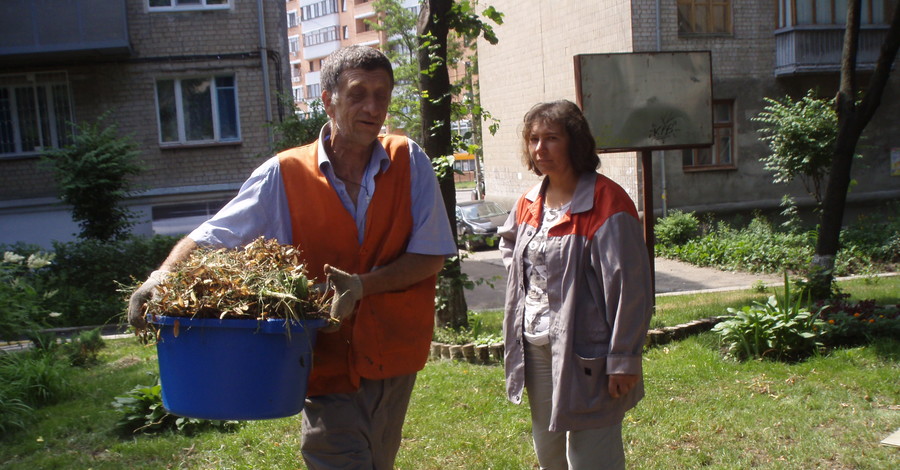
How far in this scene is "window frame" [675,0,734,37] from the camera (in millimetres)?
20375

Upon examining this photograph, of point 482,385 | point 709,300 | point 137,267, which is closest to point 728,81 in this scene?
point 709,300

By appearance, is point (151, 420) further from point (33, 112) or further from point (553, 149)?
point (33, 112)

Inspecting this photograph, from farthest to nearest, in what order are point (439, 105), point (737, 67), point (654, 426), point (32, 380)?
point (737, 67)
point (439, 105)
point (32, 380)
point (654, 426)

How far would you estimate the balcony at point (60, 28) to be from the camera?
16.8m

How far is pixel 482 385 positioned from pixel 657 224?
1415 centimetres

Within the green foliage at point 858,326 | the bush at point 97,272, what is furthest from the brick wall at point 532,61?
the green foliage at point 858,326

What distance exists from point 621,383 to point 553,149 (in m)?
1.06

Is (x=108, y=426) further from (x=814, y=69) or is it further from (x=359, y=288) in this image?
(x=814, y=69)

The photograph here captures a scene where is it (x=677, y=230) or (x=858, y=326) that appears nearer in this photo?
(x=858, y=326)

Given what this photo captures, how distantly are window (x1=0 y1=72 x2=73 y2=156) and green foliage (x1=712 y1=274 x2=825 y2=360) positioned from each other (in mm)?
15512

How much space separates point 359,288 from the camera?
2604 millimetres

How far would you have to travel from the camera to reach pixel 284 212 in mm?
2875

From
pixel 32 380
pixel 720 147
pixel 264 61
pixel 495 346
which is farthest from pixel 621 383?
pixel 720 147

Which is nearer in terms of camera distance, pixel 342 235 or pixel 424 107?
pixel 342 235
